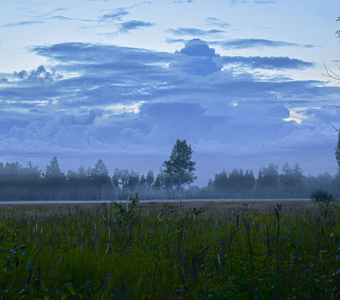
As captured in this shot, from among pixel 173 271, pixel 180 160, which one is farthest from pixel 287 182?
pixel 173 271

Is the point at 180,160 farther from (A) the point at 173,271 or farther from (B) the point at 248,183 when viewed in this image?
(B) the point at 248,183

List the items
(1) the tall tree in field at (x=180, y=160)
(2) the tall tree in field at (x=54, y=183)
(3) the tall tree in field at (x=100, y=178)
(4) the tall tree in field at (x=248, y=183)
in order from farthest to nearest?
(4) the tall tree in field at (x=248, y=183), (3) the tall tree in field at (x=100, y=178), (2) the tall tree in field at (x=54, y=183), (1) the tall tree in field at (x=180, y=160)

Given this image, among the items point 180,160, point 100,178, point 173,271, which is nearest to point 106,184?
point 100,178

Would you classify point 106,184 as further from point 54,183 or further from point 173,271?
point 173,271

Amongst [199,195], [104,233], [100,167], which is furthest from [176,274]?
[199,195]

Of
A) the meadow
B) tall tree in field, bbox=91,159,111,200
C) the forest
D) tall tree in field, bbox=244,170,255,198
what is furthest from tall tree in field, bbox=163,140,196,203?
tall tree in field, bbox=244,170,255,198

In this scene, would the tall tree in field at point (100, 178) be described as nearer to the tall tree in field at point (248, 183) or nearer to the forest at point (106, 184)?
the forest at point (106, 184)

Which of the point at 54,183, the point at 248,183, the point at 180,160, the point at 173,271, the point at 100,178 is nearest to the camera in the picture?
the point at 173,271

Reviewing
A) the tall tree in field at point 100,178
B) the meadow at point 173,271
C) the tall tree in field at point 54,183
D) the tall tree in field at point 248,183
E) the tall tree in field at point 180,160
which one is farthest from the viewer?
the tall tree in field at point 248,183

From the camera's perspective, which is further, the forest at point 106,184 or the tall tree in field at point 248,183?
the tall tree in field at point 248,183

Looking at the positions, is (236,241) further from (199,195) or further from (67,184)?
(199,195)

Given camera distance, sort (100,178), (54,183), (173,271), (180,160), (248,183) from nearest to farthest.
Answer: (173,271) → (180,160) → (54,183) → (100,178) → (248,183)

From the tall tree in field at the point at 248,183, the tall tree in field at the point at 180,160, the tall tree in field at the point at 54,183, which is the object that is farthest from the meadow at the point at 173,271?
the tall tree in field at the point at 248,183

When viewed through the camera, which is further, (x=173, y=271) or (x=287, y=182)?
(x=287, y=182)
